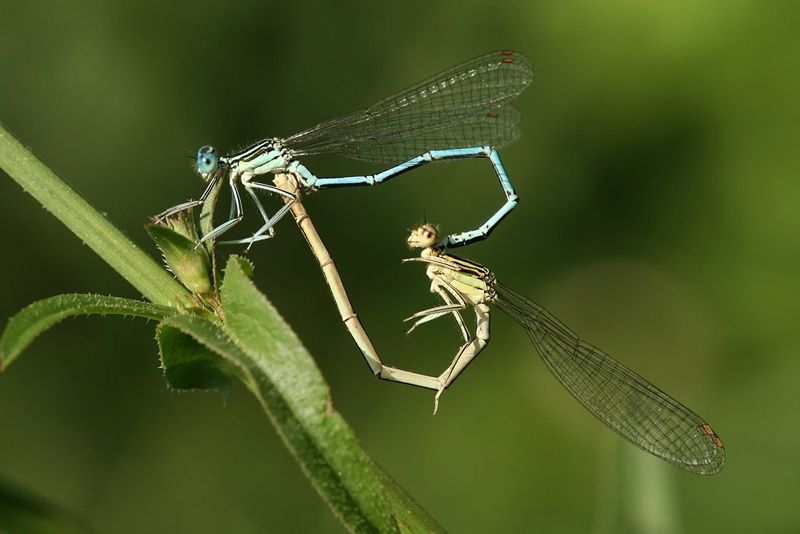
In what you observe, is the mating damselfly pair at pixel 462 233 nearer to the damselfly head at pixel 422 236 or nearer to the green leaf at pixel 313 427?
the damselfly head at pixel 422 236

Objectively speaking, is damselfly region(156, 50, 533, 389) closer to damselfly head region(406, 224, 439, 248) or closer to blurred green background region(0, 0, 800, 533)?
damselfly head region(406, 224, 439, 248)

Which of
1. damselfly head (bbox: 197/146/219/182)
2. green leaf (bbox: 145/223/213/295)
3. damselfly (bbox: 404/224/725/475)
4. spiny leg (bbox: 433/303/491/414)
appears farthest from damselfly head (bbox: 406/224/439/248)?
green leaf (bbox: 145/223/213/295)

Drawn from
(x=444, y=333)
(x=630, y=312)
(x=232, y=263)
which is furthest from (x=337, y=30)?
(x=232, y=263)

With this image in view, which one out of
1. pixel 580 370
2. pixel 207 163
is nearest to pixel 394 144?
pixel 207 163

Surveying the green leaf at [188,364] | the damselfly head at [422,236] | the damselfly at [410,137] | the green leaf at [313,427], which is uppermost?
the damselfly at [410,137]

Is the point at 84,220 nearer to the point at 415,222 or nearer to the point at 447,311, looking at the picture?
the point at 447,311

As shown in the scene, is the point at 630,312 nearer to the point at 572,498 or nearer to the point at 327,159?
the point at 572,498

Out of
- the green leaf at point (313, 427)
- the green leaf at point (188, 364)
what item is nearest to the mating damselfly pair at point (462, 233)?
the green leaf at point (188, 364)
